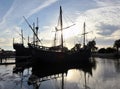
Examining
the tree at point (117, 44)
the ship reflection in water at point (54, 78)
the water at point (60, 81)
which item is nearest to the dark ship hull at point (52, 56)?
the ship reflection in water at point (54, 78)

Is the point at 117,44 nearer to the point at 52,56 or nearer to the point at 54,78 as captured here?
the point at 52,56

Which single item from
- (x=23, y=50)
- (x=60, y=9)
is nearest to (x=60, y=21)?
(x=60, y=9)

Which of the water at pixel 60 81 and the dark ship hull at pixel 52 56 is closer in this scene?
the water at pixel 60 81

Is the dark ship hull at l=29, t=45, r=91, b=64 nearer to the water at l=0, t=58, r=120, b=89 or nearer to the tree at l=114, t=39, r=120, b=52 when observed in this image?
the water at l=0, t=58, r=120, b=89

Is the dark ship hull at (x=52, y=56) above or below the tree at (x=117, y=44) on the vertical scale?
below

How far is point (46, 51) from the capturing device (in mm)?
67312

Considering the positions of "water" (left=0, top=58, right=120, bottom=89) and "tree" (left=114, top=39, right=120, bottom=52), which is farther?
"tree" (left=114, top=39, right=120, bottom=52)

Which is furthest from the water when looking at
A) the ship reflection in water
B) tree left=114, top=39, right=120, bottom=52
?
tree left=114, top=39, right=120, bottom=52

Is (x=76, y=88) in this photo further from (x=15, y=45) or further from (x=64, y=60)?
(x=15, y=45)

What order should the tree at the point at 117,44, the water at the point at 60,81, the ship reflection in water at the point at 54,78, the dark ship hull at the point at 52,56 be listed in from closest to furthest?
the water at the point at 60,81 → the ship reflection in water at the point at 54,78 → the dark ship hull at the point at 52,56 → the tree at the point at 117,44

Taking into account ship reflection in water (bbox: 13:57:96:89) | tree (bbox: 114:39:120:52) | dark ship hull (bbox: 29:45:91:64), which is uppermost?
tree (bbox: 114:39:120:52)

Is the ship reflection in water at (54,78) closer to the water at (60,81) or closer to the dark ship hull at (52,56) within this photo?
the water at (60,81)

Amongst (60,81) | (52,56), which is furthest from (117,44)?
(60,81)

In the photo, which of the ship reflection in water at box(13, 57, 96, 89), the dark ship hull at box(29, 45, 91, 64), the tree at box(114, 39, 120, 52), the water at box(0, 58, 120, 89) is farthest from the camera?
the tree at box(114, 39, 120, 52)
